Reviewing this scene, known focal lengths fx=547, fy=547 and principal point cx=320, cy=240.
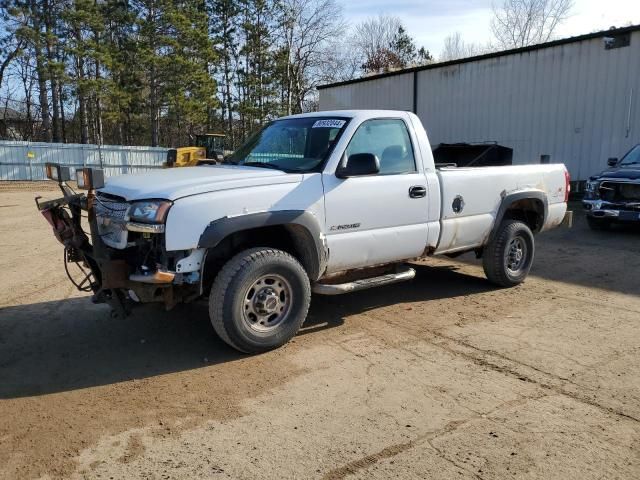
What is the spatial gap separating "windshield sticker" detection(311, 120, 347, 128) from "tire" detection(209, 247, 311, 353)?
137cm

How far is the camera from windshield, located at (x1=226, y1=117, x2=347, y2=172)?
4.91 meters

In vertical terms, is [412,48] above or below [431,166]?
above

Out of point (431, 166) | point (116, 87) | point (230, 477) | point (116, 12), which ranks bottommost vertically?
point (230, 477)

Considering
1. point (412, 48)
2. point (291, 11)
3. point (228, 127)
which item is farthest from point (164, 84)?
point (412, 48)

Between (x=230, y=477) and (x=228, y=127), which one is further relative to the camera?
(x=228, y=127)

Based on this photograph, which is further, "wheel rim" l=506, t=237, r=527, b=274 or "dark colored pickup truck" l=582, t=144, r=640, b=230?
"dark colored pickup truck" l=582, t=144, r=640, b=230


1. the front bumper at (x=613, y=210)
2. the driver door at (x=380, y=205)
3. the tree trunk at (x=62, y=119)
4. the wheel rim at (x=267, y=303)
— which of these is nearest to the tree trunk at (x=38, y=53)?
the tree trunk at (x=62, y=119)

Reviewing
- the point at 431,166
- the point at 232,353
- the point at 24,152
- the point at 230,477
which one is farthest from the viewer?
the point at 24,152

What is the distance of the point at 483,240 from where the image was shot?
626 cm

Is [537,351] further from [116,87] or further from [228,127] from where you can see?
[228,127]

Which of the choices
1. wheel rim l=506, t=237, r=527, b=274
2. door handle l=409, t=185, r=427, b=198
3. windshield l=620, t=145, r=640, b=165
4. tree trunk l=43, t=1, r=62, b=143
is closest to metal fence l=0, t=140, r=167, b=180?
tree trunk l=43, t=1, r=62, b=143

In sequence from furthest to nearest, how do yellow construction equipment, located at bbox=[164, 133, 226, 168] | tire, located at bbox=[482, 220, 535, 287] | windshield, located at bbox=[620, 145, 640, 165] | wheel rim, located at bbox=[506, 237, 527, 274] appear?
yellow construction equipment, located at bbox=[164, 133, 226, 168] < windshield, located at bbox=[620, 145, 640, 165] < wheel rim, located at bbox=[506, 237, 527, 274] < tire, located at bbox=[482, 220, 535, 287]

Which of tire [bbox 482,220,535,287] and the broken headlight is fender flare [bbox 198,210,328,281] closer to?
tire [bbox 482,220,535,287]

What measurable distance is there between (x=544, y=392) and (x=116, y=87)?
35.9 metres
